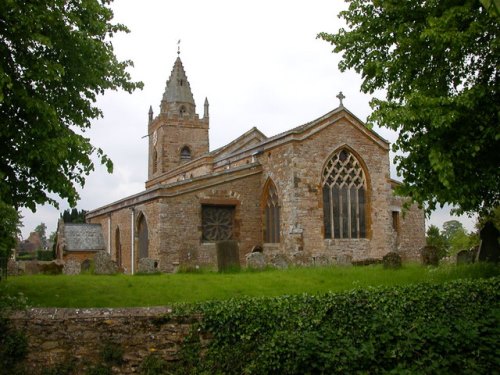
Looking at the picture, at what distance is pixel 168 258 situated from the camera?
23828 millimetres

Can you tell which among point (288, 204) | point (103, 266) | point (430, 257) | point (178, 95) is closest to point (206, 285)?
point (103, 266)

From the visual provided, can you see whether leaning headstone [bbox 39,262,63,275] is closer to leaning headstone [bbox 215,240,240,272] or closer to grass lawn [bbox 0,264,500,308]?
grass lawn [bbox 0,264,500,308]

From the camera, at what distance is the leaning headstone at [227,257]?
18.5 m

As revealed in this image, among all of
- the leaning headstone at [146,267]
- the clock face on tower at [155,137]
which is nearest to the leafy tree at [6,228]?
the leaning headstone at [146,267]

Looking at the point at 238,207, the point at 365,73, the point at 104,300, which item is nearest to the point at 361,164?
the point at 238,207

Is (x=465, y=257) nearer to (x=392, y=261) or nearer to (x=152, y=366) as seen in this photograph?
(x=392, y=261)

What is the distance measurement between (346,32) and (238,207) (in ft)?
42.3

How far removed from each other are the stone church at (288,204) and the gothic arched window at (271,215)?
0.16ft

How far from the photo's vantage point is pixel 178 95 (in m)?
50.2

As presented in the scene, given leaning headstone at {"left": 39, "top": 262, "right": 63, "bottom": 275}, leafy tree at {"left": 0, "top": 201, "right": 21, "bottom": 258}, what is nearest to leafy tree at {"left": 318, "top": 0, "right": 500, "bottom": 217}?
leafy tree at {"left": 0, "top": 201, "right": 21, "bottom": 258}

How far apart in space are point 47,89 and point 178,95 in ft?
129

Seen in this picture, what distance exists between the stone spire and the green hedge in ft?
136

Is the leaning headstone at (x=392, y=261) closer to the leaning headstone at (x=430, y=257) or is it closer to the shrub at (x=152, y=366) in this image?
the leaning headstone at (x=430, y=257)

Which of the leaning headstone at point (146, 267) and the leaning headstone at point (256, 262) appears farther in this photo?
the leaning headstone at point (256, 262)
